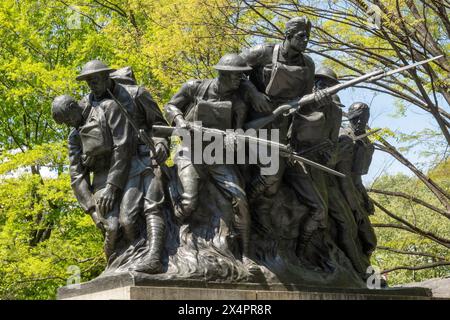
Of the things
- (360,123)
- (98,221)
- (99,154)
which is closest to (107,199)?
(98,221)

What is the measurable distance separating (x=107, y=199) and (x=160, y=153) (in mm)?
768

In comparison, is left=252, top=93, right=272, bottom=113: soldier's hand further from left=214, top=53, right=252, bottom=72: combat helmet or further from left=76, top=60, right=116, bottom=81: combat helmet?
left=76, top=60, right=116, bottom=81: combat helmet

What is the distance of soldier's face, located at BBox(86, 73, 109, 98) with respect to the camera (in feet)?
28.8

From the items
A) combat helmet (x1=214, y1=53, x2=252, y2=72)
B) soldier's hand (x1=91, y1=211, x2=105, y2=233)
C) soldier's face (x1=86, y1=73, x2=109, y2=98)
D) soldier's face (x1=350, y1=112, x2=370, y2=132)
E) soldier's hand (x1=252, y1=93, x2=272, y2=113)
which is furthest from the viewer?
soldier's face (x1=350, y1=112, x2=370, y2=132)

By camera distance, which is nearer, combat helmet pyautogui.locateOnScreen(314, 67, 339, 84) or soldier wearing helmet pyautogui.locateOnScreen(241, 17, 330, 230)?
soldier wearing helmet pyautogui.locateOnScreen(241, 17, 330, 230)

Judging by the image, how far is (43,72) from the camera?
56.3 ft

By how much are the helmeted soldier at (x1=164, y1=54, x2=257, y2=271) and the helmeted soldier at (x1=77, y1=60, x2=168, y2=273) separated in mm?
258

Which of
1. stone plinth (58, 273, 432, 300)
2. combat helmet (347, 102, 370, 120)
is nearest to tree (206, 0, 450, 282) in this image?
combat helmet (347, 102, 370, 120)

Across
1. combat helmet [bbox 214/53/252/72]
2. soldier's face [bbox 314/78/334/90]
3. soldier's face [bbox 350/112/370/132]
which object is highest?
soldier's face [bbox 314/78/334/90]

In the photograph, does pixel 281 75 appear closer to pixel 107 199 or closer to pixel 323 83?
pixel 323 83

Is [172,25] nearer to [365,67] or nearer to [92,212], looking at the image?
[365,67]

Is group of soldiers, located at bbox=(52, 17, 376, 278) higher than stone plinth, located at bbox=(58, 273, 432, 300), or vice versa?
group of soldiers, located at bbox=(52, 17, 376, 278)

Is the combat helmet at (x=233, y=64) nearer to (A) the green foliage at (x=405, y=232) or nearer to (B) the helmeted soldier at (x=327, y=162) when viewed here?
(B) the helmeted soldier at (x=327, y=162)
